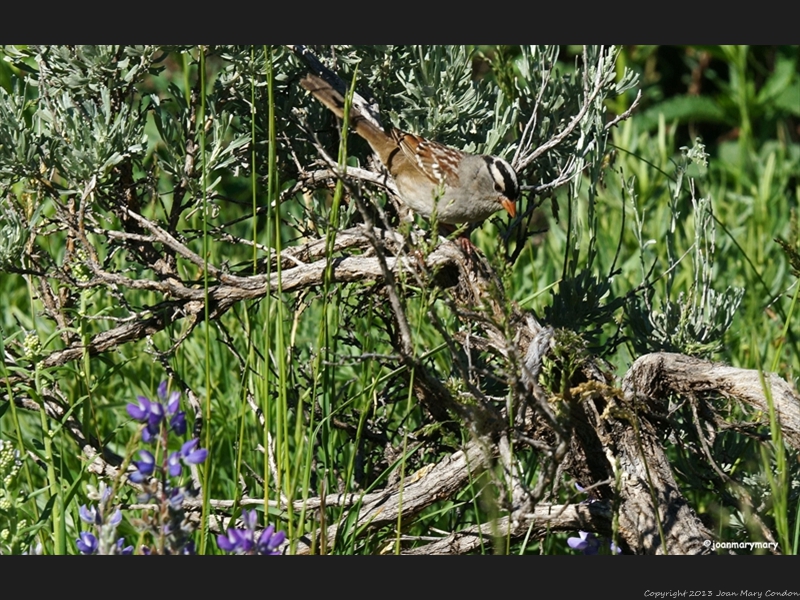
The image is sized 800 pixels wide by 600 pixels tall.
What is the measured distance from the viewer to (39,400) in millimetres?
2744

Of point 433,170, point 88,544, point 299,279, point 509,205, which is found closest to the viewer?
point 88,544

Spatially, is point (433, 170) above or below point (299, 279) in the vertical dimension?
above

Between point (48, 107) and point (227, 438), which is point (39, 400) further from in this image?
point (227, 438)

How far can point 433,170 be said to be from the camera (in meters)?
3.83

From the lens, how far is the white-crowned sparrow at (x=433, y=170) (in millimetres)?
3283

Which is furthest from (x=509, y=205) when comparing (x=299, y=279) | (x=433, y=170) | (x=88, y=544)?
(x=88, y=544)

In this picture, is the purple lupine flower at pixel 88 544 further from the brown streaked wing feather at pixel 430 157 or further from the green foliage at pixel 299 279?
the brown streaked wing feather at pixel 430 157

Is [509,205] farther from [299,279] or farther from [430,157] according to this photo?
[299,279]

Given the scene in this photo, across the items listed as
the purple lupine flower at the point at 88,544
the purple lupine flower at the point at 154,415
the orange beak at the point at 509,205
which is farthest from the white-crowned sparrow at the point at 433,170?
the purple lupine flower at the point at 88,544

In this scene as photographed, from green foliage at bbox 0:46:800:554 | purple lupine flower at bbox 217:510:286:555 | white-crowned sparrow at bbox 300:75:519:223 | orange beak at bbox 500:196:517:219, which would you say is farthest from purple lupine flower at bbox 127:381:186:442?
orange beak at bbox 500:196:517:219

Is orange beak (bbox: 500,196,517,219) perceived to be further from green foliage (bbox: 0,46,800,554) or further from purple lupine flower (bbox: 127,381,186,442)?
purple lupine flower (bbox: 127,381,186,442)

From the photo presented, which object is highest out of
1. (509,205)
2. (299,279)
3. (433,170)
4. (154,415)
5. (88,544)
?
(433,170)

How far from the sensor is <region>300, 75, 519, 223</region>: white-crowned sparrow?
3283 millimetres

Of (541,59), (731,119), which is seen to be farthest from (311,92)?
(731,119)
